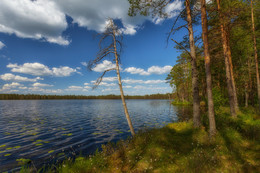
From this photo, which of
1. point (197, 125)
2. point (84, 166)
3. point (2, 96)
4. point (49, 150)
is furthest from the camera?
point (2, 96)

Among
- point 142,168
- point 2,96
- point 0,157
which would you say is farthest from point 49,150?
point 2,96

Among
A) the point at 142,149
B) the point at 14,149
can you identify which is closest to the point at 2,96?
the point at 14,149

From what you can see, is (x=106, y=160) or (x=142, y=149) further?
(x=142, y=149)

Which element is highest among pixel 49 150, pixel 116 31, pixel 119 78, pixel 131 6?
pixel 131 6

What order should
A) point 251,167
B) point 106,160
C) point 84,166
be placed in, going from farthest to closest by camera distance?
point 106,160 < point 84,166 < point 251,167

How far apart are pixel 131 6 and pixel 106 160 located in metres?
9.93

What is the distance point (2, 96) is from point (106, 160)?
209 metres

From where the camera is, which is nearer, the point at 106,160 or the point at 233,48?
the point at 106,160

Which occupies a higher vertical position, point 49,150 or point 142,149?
point 142,149

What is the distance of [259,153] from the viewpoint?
5.07 m

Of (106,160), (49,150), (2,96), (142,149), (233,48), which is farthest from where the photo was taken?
(2,96)

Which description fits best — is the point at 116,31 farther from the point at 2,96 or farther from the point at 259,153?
the point at 2,96

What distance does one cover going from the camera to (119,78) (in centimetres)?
995

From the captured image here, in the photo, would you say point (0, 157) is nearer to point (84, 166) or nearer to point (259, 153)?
point (84, 166)
